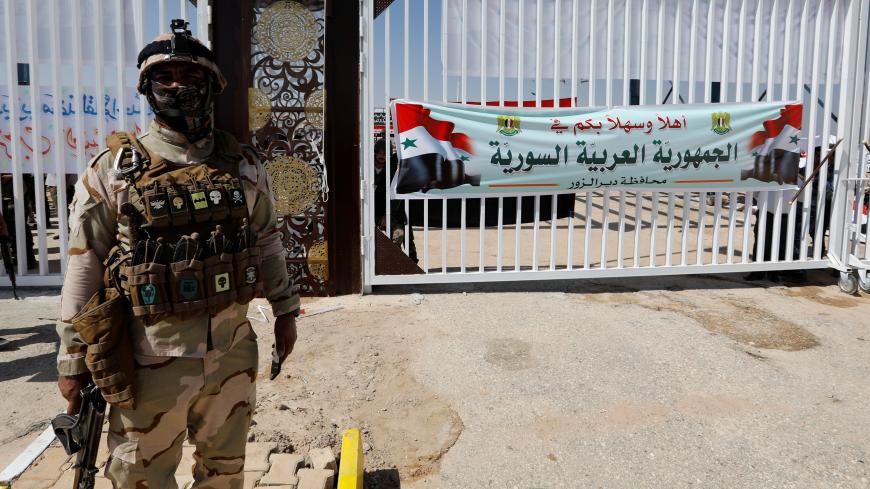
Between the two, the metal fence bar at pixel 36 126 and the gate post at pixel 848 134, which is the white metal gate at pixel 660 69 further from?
the metal fence bar at pixel 36 126

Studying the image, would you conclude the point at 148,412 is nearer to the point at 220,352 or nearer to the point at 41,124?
the point at 220,352

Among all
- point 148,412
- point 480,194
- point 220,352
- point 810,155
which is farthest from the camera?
point 810,155

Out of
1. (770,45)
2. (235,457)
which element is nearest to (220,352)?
(235,457)

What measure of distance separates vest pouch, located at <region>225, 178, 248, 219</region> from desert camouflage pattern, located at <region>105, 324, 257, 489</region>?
0.38m

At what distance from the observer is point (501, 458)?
2840mm

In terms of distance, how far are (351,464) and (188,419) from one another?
2.66ft

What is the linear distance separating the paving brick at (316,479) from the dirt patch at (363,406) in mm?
224

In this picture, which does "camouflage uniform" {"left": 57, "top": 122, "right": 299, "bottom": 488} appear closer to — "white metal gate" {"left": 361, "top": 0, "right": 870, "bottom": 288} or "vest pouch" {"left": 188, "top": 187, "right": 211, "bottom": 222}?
"vest pouch" {"left": 188, "top": 187, "right": 211, "bottom": 222}

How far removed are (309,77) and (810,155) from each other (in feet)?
16.2

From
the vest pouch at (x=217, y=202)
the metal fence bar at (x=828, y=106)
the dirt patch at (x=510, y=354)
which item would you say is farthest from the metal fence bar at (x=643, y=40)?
the vest pouch at (x=217, y=202)

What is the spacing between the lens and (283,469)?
2520 mm

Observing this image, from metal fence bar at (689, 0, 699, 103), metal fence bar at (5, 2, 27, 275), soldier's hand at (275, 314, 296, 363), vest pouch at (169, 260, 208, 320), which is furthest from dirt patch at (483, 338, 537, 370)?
metal fence bar at (5, 2, 27, 275)

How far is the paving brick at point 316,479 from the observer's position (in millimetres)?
2396

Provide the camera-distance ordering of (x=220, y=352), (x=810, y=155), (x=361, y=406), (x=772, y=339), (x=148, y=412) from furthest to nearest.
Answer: (x=810, y=155)
(x=772, y=339)
(x=361, y=406)
(x=220, y=352)
(x=148, y=412)
